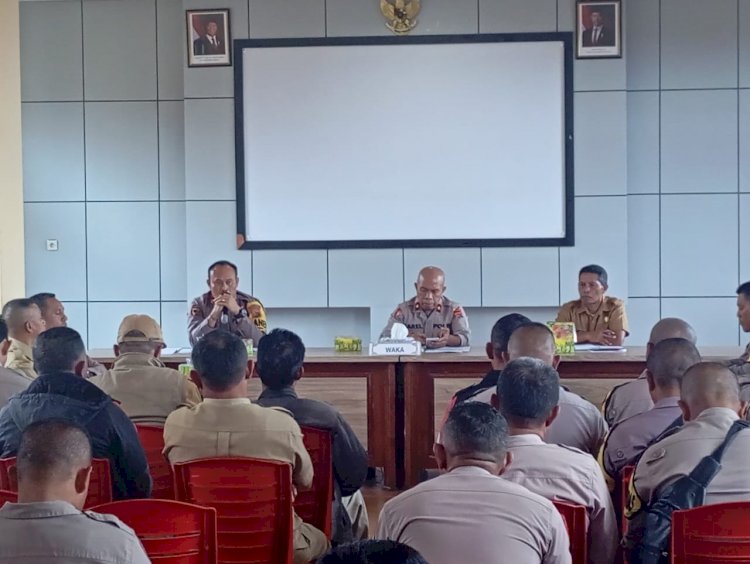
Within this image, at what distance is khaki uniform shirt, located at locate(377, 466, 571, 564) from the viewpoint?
1714 millimetres

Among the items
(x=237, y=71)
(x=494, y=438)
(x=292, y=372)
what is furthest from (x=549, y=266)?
(x=494, y=438)

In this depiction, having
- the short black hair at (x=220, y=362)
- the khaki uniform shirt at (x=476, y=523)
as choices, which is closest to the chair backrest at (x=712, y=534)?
the khaki uniform shirt at (x=476, y=523)

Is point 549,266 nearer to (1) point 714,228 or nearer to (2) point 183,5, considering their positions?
(1) point 714,228

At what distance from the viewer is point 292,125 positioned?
6781 millimetres

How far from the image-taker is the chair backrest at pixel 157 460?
9.80 feet

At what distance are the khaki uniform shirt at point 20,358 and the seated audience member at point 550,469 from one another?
7.57 feet

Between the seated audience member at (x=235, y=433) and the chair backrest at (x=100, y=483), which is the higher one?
the seated audience member at (x=235, y=433)

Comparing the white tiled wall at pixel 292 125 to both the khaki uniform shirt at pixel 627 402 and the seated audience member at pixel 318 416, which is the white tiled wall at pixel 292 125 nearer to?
the khaki uniform shirt at pixel 627 402

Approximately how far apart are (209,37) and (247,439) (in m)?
4.80

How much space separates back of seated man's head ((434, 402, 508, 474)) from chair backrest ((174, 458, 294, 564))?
23.0 inches

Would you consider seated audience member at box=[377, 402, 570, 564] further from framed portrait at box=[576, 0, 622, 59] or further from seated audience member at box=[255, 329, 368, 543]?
framed portrait at box=[576, 0, 622, 59]

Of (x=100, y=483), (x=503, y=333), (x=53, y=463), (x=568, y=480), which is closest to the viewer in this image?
(x=53, y=463)

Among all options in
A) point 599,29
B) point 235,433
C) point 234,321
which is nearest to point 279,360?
point 235,433

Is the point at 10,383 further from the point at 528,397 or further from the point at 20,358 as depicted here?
the point at 528,397
